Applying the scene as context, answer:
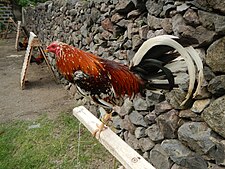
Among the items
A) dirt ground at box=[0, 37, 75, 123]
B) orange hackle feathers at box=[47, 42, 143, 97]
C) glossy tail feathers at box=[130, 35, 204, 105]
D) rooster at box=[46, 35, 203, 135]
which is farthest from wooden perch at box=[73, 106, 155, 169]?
dirt ground at box=[0, 37, 75, 123]

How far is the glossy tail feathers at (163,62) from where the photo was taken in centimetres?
141

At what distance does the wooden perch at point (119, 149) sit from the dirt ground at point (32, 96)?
2.06m

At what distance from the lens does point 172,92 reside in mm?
2123

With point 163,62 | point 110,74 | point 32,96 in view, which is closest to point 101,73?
point 110,74

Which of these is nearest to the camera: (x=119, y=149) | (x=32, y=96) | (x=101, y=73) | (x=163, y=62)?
(x=163, y=62)

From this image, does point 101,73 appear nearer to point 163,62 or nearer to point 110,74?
point 110,74

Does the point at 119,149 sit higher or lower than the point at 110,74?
lower

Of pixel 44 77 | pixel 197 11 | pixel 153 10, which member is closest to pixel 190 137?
pixel 197 11

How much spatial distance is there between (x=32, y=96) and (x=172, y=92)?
3.77 m

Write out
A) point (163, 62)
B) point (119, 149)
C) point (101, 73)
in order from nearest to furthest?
point (163, 62) → point (119, 149) → point (101, 73)

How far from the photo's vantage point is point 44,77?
21.3ft

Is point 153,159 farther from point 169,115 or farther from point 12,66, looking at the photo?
point 12,66

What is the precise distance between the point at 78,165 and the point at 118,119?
0.73 m

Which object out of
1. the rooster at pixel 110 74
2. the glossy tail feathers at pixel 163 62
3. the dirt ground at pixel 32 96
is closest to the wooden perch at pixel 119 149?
the rooster at pixel 110 74
